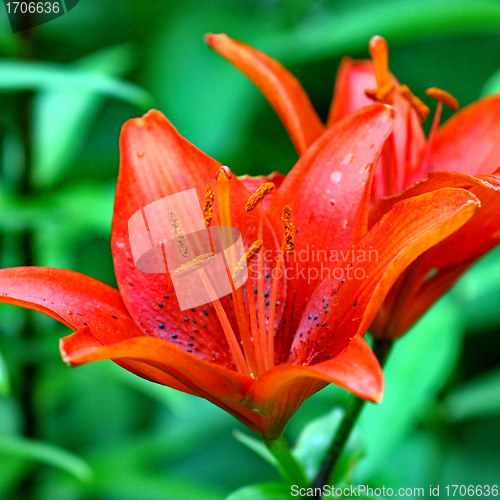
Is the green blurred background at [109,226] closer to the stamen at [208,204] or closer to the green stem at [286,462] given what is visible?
the green stem at [286,462]

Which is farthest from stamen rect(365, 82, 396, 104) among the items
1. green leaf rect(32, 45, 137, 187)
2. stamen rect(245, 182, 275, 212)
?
green leaf rect(32, 45, 137, 187)

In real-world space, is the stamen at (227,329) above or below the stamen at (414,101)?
below

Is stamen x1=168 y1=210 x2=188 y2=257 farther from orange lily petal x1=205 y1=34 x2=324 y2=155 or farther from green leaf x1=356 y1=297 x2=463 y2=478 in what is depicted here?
green leaf x1=356 y1=297 x2=463 y2=478

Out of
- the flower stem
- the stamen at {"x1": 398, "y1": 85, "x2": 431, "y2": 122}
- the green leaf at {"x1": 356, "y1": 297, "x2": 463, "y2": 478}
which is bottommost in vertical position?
the green leaf at {"x1": 356, "y1": 297, "x2": 463, "y2": 478}

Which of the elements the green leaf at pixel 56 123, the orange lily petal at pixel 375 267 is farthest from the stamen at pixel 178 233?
the green leaf at pixel 56 123

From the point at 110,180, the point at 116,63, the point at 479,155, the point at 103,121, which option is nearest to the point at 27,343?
the point at 110,180

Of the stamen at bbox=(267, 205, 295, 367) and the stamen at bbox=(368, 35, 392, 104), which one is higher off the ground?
the stamen at bbox=(368, 35, 392, 104)
